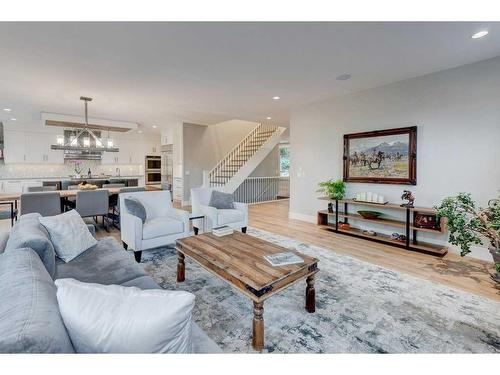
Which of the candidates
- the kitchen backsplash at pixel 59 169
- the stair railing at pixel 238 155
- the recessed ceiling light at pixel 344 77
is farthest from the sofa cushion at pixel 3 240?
the kitchen backsplash at pixel 59 169

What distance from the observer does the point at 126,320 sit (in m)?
0.86

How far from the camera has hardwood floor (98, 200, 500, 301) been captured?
2.76 m

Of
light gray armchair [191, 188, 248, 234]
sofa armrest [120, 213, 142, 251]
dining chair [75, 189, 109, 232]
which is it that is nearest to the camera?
sofa armrest [120, 213, 142, 251]

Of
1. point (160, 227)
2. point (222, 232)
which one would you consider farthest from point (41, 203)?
point (222, 232)

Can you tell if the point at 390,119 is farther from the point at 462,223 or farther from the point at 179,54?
the point at 179,54

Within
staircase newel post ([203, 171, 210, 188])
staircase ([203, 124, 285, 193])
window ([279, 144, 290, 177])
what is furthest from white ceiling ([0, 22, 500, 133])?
window ([279, 144, 290, 177])

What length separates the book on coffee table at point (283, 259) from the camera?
211 centimetres

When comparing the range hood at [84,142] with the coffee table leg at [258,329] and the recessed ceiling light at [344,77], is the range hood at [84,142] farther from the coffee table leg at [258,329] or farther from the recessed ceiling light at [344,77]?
the coffee table leg at [258,329]

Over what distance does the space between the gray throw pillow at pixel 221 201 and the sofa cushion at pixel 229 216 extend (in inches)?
7.9

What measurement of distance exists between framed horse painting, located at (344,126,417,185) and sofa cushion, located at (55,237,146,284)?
4032 mm

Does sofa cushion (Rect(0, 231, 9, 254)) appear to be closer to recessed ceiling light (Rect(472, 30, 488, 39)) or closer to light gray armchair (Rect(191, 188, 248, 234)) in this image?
light gray armchair (Rect(191, 188, 248, 234))
